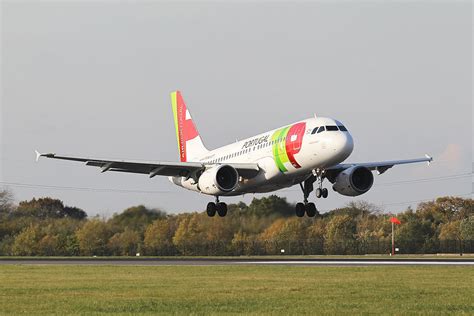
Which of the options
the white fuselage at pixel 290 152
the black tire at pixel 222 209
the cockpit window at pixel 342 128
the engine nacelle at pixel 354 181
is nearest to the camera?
the white fuselage at pixel 290 152

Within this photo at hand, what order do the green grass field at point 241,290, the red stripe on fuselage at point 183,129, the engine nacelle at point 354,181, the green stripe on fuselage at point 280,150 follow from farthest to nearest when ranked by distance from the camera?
the red stripe on fuselage at point 183,129, the engine nacelle at point 354,181, the green stripe on fuselage at point 280,150, the green grass field at point 241,290

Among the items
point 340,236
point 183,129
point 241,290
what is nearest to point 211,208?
point 183,129

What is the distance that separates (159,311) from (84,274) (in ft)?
65.8

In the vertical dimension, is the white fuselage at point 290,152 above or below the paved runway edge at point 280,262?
above

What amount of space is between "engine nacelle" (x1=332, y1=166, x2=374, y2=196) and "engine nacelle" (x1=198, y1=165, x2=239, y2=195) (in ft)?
20.9

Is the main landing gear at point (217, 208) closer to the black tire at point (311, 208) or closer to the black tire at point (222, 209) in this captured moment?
the black tire at point (222, 209)

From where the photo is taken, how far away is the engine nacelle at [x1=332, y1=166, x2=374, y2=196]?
56.2m

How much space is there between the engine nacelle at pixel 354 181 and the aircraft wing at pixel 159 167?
555cm

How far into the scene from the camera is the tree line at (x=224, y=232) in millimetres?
67812

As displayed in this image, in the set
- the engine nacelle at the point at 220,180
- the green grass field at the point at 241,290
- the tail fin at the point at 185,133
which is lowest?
the green grass field at the point at 241,290

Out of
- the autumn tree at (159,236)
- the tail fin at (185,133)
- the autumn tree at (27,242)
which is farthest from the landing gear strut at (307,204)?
the autumn tree at (27,242)

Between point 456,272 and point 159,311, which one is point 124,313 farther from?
point 456,272

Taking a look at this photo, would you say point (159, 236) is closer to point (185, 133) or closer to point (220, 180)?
point (185, 133)

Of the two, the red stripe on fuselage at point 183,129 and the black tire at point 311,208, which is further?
the red stripe on fuselage at point 183,129
